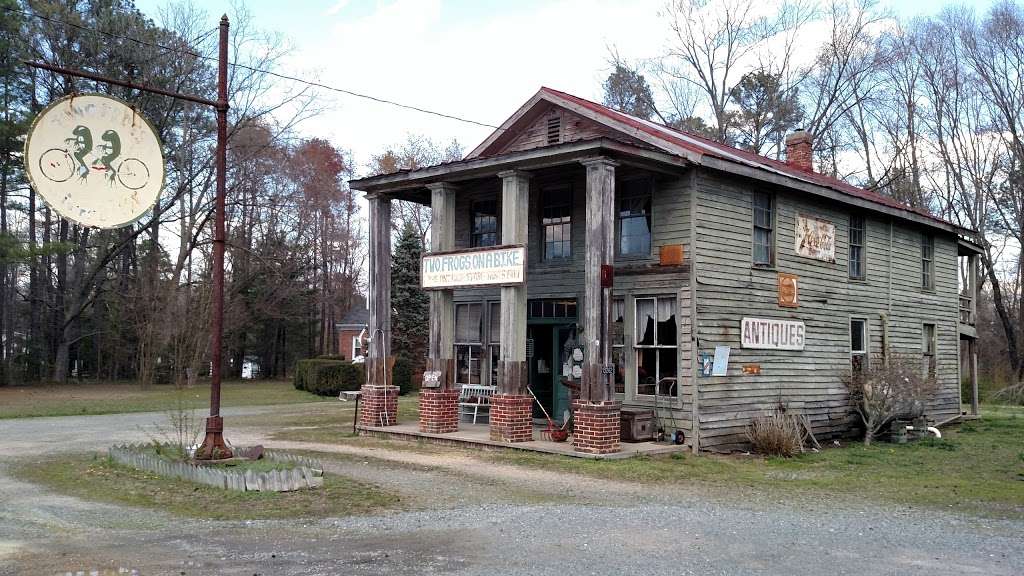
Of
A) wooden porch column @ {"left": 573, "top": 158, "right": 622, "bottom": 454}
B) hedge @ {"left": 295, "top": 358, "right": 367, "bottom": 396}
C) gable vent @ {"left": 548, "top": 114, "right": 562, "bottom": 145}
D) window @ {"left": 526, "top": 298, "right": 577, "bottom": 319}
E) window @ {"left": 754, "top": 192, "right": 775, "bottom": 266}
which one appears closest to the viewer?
wooden porch column @ {"left": 573, "top": 158, "right": 622, "bottom": 454}

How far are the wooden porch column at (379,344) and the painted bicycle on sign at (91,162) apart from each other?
22.6 feet

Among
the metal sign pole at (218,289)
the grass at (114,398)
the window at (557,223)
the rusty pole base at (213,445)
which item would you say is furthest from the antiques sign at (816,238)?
the grass at (114,398)

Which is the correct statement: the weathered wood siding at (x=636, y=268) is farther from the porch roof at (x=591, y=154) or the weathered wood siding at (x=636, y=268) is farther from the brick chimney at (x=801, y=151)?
the brick chimney at (x=801, y=151)

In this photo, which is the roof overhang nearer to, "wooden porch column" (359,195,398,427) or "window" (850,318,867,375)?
"wooden porch column" (359,195,398,427)

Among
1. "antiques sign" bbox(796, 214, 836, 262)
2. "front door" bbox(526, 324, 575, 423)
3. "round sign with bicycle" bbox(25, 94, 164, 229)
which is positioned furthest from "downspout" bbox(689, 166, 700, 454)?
"round sign with bicycle" bbox(25, 94, 164, 229)

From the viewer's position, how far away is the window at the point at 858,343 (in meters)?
18.3

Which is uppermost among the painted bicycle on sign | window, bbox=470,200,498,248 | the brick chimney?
the brick chimney

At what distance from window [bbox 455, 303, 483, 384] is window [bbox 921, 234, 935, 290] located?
11.1 meters

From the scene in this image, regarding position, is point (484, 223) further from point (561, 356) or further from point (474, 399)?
point (474, 399)

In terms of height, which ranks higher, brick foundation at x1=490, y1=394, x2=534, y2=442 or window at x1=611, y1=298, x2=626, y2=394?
window at x1=611, y1=298, x2=626, y2=394

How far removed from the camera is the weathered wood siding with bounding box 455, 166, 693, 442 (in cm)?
1453

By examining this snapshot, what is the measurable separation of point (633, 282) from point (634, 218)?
1208 mm

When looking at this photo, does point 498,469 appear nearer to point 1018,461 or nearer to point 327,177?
point 1018,461

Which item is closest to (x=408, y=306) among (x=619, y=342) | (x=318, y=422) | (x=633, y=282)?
(x=318, y=422)
